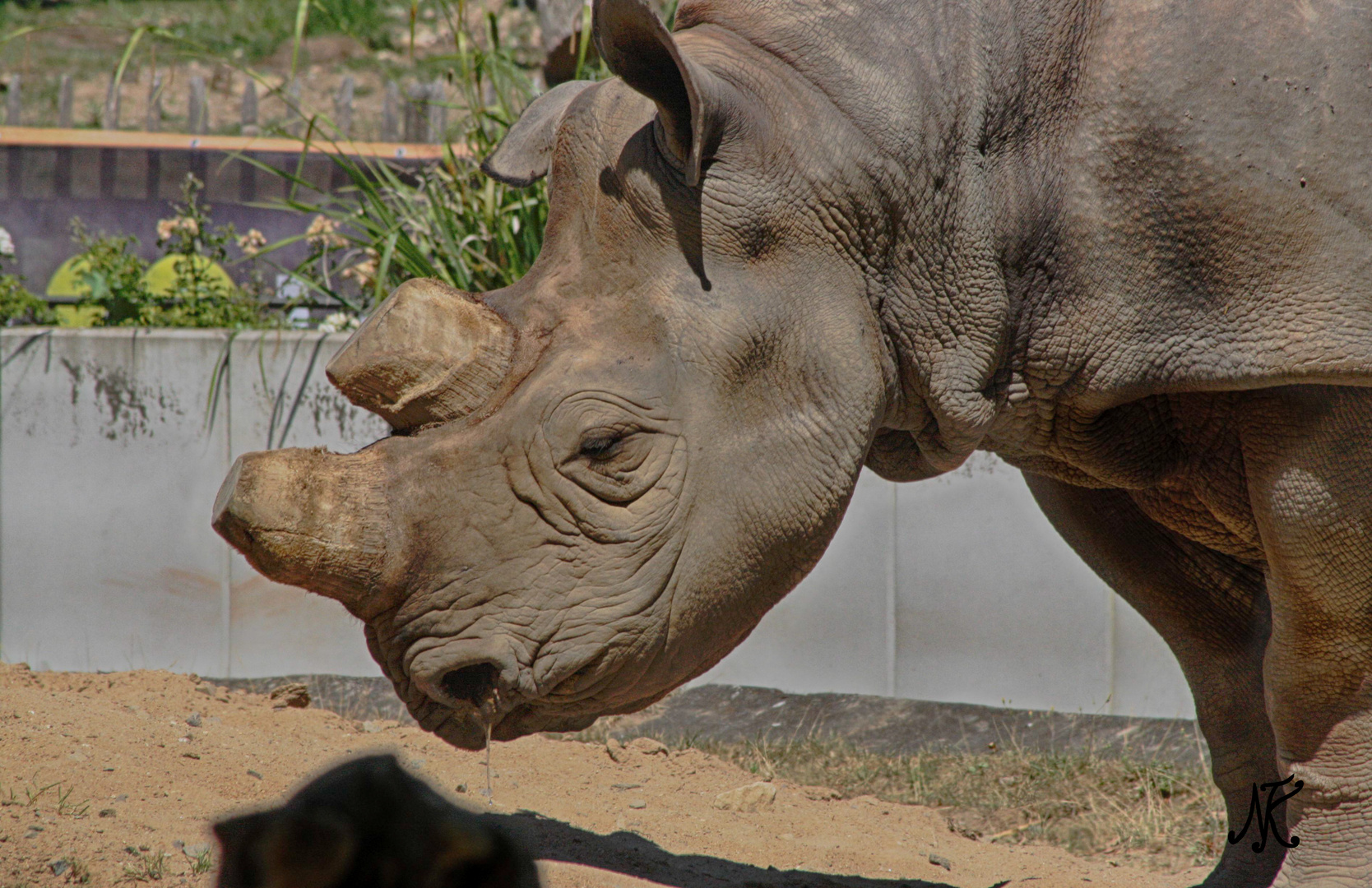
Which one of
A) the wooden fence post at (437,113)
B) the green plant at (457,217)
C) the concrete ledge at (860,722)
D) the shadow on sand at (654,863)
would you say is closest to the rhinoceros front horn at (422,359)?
the shadow on sand at (654,863)

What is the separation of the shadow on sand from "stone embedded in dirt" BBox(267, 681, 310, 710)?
4.47ft

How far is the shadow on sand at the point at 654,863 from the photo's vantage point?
3537 millimetres

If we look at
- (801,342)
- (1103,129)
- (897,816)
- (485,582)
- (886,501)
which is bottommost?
(897,816)

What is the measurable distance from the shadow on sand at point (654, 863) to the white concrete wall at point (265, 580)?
7.54 feet

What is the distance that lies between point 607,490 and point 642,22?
31.8 inches

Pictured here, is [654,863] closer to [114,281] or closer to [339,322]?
[339,322]

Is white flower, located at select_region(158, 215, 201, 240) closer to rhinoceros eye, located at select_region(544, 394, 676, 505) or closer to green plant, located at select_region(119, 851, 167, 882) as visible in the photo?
green plant, located at select_region(119, 851, 167, 882)

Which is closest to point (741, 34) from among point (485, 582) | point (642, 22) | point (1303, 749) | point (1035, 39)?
point (642, 22)

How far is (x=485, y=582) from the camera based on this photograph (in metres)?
2.43

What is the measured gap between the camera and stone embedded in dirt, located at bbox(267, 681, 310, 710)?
4902 millimetres

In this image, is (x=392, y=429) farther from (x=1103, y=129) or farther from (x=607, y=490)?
(x=1103, y=129)

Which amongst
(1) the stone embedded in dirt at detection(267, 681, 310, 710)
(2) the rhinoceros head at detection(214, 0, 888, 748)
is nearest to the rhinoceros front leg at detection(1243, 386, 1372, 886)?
(2) the rhinoceros head at detection(214, 0, 888, 748)

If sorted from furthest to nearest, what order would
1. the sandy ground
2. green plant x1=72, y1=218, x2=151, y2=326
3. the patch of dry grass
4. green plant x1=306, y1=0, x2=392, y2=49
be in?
green plant x1=306, y1=0, x2=392, y2=49, green plant x1=72, y1=218, x2=151, y2=326, the patch of dry grass, the sandy ground

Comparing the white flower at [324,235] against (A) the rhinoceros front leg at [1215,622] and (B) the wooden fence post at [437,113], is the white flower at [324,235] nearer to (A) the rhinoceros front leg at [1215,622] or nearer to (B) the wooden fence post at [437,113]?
(B) the wooden fence post at [437,113]
